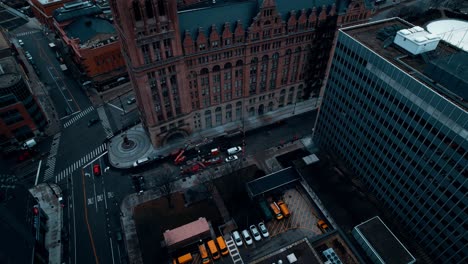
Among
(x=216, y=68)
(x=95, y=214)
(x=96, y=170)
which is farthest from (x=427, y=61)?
(x=96, y=170)

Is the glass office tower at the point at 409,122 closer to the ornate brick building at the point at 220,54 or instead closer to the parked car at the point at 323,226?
the parked car at the point at 323,226

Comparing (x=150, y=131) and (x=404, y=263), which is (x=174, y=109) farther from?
(x=404, y=263)

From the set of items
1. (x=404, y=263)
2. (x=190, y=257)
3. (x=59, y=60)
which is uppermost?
(x=59, y=60)

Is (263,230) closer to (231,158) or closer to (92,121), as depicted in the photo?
(231,158)

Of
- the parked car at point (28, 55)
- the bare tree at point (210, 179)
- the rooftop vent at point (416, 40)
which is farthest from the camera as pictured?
the parked car at point (28, 55)


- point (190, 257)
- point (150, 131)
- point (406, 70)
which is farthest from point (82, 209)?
point (406, 70)

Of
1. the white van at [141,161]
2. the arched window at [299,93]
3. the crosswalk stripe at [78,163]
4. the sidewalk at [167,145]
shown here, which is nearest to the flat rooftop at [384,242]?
the sidewalk at [167,145]
